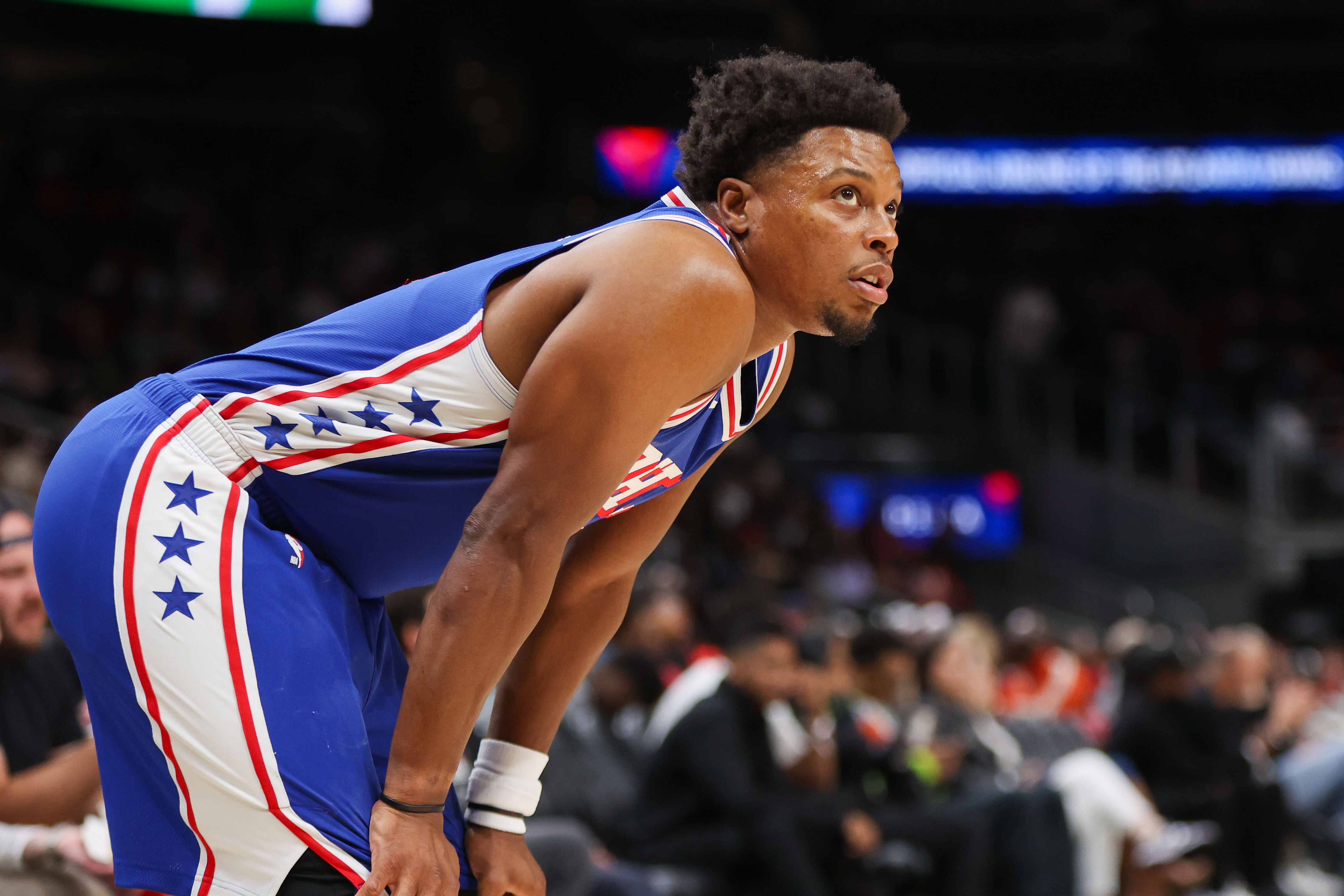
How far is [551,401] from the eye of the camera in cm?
160

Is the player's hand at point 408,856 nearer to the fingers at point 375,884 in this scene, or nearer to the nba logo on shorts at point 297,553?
the fingers at point 375,884

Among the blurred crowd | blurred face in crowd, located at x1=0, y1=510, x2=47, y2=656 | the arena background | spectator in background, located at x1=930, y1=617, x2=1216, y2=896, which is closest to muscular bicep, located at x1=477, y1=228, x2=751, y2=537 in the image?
blurred face in crowd, located at x1=0, y1=510, x2=47, y2=656

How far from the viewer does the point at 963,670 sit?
6391 mm

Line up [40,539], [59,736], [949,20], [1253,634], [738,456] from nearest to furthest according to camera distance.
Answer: [40,539]
[59,736]
[1253,634]
[738,456]
[949,20]

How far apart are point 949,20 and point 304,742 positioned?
1900 cm

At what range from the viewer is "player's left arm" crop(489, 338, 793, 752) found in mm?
2037

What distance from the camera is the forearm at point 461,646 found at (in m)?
1.58

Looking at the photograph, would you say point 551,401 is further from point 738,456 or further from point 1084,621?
point 1084,621

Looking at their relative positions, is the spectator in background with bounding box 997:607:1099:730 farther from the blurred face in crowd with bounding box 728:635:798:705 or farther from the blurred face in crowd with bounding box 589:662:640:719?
the blurred face in crowd with bounding box 728:635:798:705

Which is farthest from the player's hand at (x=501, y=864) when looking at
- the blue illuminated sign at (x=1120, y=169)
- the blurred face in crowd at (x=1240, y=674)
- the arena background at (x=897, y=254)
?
the blue illuminated sign at (x=1120, y=169)

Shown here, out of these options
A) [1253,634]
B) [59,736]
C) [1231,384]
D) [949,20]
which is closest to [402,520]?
[59,736]

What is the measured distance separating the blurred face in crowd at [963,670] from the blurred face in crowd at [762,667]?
142 centimetres

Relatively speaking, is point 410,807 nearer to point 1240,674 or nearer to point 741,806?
point 741,806

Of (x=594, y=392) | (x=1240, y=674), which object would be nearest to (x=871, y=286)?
(x=594, y=392)
